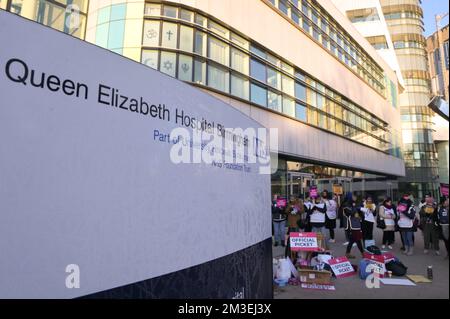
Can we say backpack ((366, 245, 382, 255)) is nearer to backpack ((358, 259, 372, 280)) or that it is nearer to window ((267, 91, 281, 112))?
backpack ((358, 259, 372, 280))

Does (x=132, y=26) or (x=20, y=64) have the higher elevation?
(x=132, y=26)

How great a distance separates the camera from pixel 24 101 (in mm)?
2018

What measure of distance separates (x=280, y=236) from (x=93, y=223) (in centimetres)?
922

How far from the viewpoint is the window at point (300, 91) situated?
52.5 feet

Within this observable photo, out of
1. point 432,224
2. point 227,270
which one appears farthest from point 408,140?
point 227,270

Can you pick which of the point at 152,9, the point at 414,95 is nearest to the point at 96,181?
the point at 152,9

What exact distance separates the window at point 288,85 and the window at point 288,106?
37cm

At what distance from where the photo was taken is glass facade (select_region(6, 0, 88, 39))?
3773 millimetres

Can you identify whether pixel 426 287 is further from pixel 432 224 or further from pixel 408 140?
pixel 408 140

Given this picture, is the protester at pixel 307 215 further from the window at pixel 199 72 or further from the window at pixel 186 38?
the window at pixel 186 38

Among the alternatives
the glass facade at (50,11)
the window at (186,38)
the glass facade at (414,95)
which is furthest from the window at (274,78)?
the glass facade at (414,95)

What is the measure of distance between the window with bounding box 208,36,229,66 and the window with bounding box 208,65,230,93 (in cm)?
36

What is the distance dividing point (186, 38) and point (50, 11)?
683 centimetres

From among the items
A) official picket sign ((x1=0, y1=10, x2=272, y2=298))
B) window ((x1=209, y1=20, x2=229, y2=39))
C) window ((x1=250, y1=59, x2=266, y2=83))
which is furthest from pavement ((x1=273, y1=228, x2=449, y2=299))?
window ((x1=209, y1=20, x2=229, y2=39))
